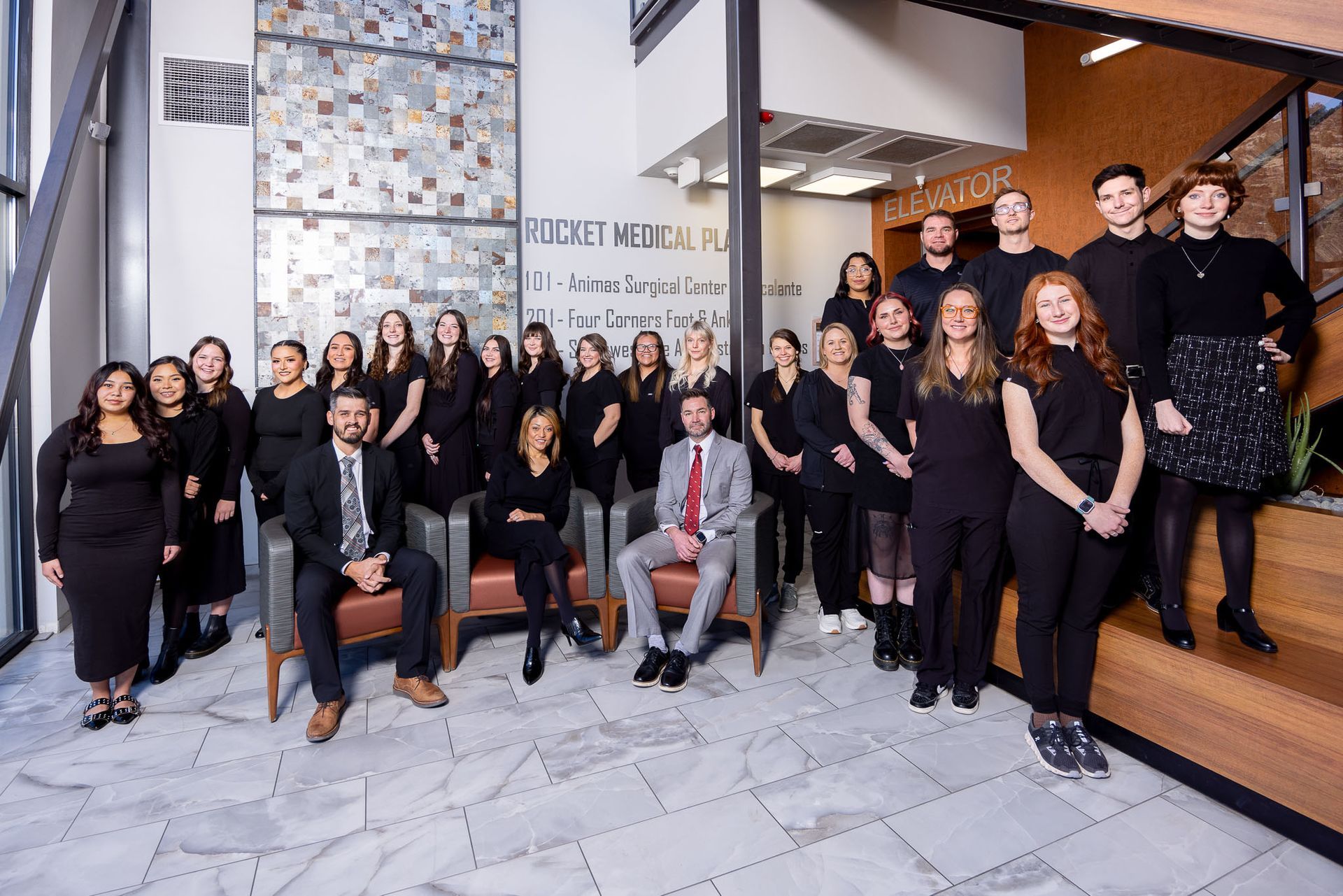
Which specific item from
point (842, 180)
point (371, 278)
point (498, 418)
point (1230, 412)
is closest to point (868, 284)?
point (1230, 412)

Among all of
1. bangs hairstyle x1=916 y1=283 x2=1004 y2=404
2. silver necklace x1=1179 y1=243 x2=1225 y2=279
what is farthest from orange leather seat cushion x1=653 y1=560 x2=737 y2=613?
silver necklace x1=1179 y1=243 x2=1225 y2=279

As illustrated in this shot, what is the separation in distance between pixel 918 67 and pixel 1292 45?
126 inches

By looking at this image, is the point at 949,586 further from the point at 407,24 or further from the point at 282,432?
the point at 407,24

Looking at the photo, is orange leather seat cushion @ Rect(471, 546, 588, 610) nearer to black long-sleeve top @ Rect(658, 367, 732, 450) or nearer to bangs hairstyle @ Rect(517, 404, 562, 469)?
bangs hairstyle @ Rect(517, 404, 562, 469)

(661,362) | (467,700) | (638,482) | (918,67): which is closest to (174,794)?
(467,700)

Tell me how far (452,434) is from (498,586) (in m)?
1.36

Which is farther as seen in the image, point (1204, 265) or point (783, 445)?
point (783, 445)

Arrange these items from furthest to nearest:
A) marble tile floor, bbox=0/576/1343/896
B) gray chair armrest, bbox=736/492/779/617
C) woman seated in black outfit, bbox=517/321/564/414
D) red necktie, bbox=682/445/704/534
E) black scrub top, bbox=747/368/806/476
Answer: woman seated in black outfit, bbox=517/321/564/414 < black scrub top, bbox=747/368/806/476 < red necktie, bbox=682/445/704/534 < gray chair armrest, bbox=736/492/779/617 < marble tile floor, bbox=0/576/1343/896

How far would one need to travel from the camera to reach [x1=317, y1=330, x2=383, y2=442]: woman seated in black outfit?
4.10 metres

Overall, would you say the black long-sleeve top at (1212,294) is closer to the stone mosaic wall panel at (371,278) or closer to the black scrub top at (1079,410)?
the black scrub top at (1079,410)

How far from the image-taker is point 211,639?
3783mm

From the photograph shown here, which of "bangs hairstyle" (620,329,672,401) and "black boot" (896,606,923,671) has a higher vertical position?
"bangs hairstyle" (620,329,672,401)

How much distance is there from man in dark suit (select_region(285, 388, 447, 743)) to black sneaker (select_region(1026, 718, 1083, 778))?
90.4 inches

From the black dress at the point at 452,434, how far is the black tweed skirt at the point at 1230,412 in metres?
3.54
